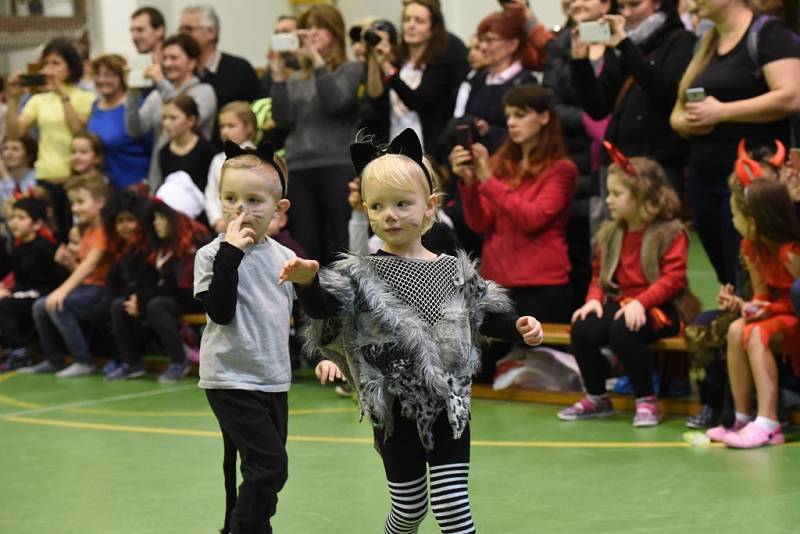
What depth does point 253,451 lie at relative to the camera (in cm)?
386

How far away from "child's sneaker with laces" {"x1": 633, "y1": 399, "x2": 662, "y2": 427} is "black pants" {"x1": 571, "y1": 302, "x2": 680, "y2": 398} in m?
0.06

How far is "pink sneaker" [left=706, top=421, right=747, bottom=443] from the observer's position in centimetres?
564

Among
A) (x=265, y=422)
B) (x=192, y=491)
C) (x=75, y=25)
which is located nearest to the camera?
(x=265, y=422)

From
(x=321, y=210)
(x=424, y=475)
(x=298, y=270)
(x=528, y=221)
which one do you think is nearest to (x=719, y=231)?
(x=528, y=221)

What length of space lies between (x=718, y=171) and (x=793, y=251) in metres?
0.68

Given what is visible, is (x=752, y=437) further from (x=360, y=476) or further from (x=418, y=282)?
(x=418, y=282)

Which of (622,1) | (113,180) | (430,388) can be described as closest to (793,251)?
(622,1)

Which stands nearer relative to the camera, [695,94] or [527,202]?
[695,94]

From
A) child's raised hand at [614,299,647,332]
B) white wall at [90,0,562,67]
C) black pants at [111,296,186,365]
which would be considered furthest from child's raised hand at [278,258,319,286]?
white wall at [90,0,562,67]

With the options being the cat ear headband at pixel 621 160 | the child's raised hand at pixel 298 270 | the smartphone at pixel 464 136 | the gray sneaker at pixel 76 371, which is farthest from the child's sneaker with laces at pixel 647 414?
the gray sneaker at pixel 76 371

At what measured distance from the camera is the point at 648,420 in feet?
20.1

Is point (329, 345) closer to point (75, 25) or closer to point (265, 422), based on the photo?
point (265, 422)

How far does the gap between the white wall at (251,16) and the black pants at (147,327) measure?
19.4 ft

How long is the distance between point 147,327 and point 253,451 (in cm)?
458
